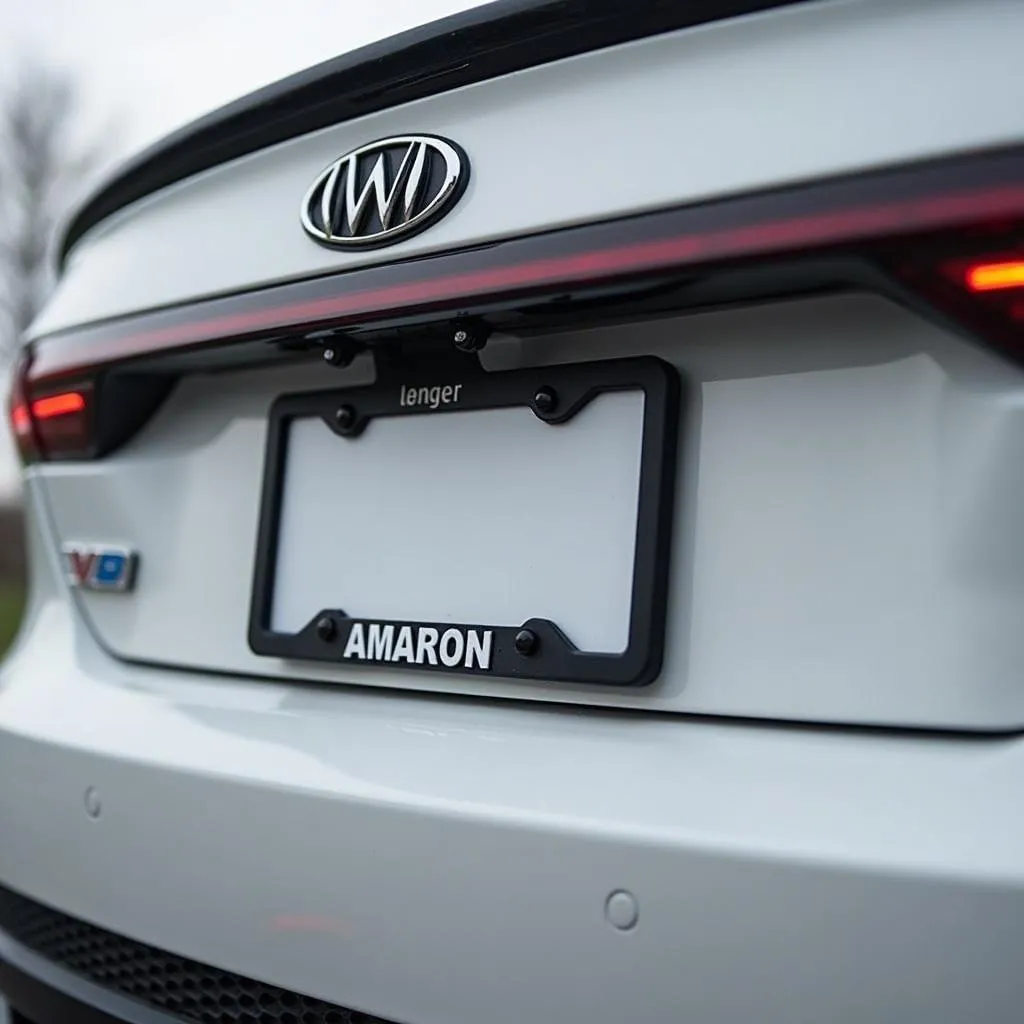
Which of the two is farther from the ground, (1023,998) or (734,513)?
A: (734,513)

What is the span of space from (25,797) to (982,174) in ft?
4.48

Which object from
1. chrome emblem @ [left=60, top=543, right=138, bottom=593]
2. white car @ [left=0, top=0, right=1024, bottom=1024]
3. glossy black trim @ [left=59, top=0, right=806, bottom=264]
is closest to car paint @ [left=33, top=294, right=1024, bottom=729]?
white car @ [left=0, top=0, right=1024, bottom=1024]

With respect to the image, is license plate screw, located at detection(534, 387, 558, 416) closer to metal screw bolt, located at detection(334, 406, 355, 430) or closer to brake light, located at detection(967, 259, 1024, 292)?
metal screw bolt, located at detection(334, 406, 355, 430)

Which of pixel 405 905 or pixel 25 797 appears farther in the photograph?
pixel 25 797

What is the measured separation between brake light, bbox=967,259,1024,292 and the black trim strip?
0.04 m

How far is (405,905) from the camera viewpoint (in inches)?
49.7

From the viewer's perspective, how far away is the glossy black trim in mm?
1287

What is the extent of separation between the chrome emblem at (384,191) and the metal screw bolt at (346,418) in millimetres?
203

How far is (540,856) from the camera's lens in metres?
1.18

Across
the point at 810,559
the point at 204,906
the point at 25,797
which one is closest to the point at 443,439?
the point at 810,559

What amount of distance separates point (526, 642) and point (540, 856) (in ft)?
0.81

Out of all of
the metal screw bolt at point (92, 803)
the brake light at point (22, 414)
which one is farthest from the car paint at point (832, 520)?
the brake light at point (22, 414)

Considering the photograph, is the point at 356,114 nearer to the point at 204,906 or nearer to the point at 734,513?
the point at 734,513

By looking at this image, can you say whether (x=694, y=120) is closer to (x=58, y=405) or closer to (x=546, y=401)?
(x=546, y=401)
